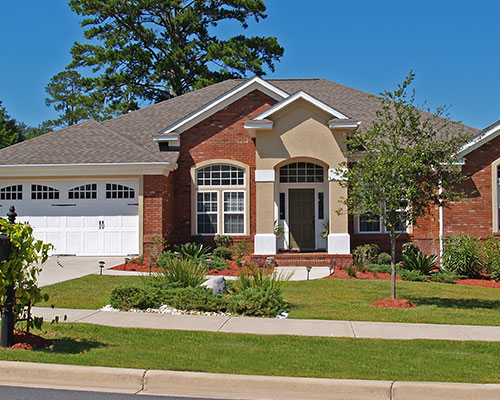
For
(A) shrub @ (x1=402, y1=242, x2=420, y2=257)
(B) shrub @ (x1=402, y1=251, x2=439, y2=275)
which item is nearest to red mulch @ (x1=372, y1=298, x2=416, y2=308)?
(B) shrub @ (x1=402, y1=251, x2=439, y2=275)

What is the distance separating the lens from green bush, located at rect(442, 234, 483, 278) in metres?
16.6

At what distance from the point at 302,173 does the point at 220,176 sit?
288 centimetres

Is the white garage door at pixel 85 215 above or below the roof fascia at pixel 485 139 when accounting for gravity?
below

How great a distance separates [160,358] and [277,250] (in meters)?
12.3

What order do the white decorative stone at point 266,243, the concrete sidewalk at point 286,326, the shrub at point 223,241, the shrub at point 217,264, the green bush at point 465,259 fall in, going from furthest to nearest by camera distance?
1. the shrub at point 223,241
2. the white decorative stone at point 266,243
3. the shrub at point 217,264
4. the green bush at point 465,259
5. the concrete sidewalk at point 286,326

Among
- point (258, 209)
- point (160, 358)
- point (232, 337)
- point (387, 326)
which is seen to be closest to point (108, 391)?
point (160, 358)

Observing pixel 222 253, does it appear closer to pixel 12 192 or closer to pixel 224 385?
pixel 12 192

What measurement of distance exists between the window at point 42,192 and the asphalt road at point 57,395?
1365 centimetres

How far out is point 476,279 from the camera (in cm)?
1656

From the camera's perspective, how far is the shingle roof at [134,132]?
62.5 ft

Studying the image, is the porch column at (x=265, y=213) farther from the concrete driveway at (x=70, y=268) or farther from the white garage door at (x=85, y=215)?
the concrete driveway at (x=70, y=268)

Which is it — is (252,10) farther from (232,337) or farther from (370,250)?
(232,337)

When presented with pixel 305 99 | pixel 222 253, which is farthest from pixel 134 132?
pixel 305 99

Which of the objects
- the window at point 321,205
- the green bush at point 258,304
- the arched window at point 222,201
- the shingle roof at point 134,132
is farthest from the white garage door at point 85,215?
the green bush at point 258,304
